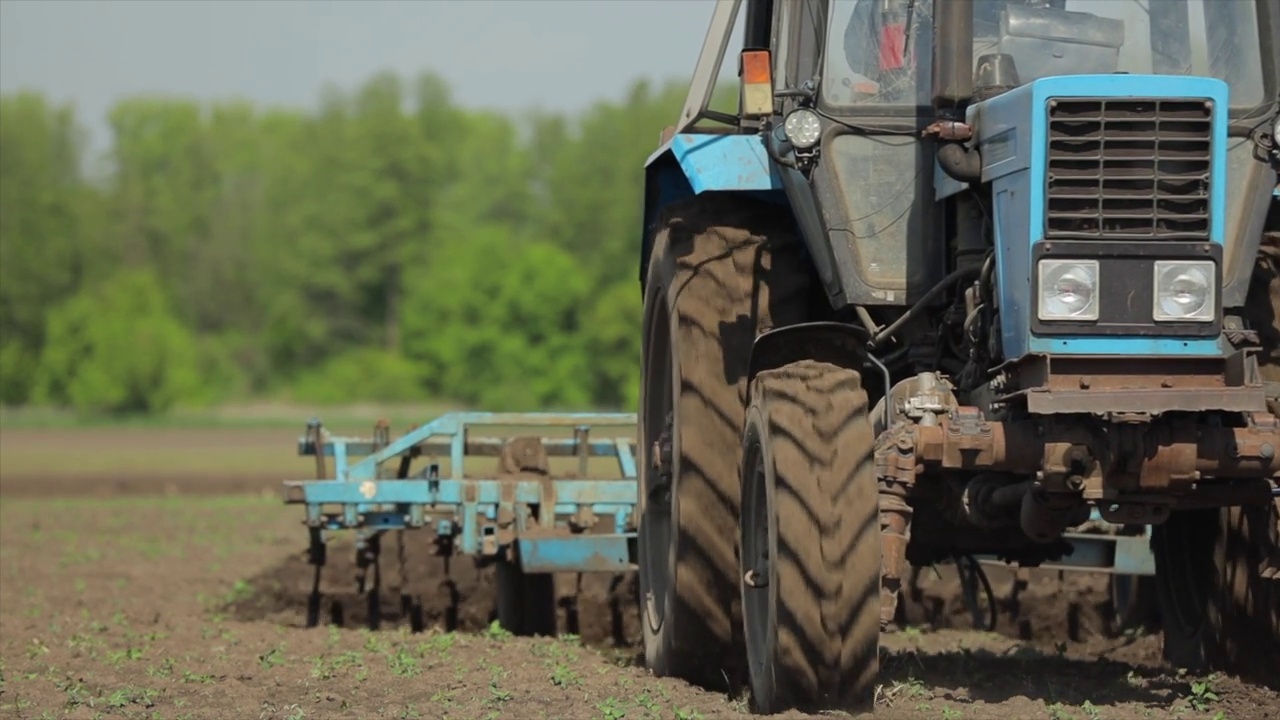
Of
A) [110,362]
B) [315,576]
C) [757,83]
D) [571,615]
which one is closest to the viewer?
[757,83]

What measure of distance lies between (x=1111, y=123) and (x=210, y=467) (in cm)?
2521

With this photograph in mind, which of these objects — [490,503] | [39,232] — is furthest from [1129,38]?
[39,232]

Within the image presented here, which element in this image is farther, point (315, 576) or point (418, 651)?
point (315, 576)

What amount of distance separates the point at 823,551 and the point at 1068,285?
3.78ft

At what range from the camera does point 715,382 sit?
756 cm

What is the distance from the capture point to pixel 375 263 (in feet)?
221

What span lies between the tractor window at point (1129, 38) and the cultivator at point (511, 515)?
3275mm

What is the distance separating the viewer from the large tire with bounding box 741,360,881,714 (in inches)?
240

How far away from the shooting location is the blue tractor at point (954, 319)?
6070 millimetres

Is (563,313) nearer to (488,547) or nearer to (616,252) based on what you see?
(616,252)

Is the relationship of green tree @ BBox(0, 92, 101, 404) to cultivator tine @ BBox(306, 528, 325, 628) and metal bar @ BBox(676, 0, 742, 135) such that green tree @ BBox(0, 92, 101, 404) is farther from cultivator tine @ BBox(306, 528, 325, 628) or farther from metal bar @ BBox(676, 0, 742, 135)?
metal bar @ BBox(676, 0, 742, 135)

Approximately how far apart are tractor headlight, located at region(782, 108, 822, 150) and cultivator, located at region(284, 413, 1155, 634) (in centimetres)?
345

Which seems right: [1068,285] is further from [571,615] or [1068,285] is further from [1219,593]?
[571,615]

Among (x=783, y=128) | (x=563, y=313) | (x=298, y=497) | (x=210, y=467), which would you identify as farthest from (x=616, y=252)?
(x=783, y=128)
